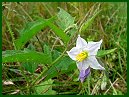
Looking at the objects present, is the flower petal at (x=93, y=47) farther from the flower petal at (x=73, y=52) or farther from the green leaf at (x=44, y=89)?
the green leaf at (x=44, y=89)

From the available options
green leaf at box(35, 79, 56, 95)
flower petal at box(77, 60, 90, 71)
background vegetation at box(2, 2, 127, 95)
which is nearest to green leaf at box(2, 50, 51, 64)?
background vegetation at box(2, 2, 127, 95)

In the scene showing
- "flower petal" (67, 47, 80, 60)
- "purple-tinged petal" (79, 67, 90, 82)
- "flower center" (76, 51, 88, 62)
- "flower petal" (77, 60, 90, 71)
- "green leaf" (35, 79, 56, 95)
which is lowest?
"green leaf" (35, 79, 56, 95)

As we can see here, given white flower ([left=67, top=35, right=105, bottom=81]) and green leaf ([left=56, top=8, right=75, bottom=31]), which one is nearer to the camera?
white flower ([left=67, top=35, right=105, bottom=81])

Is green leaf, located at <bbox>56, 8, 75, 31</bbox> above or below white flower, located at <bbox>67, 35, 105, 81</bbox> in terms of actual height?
above

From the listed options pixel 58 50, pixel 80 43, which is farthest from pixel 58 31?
pixel 58 50

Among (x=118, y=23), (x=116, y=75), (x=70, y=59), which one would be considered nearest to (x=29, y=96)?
(x=70, y=59)

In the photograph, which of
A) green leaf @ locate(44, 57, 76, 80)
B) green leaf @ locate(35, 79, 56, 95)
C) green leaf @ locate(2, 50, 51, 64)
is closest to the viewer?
green leaf @ locate(2, 50, 51, 64)

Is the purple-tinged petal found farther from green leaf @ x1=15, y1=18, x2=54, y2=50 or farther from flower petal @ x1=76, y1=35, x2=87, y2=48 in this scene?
green leaf @ x1=15, y1=18, x2=54, y2=50

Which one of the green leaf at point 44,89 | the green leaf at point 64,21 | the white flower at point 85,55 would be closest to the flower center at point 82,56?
the white flower at point 85,55
